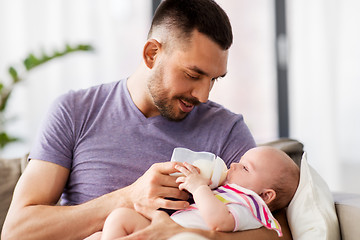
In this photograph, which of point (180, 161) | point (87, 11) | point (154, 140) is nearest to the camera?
point (180, 161)

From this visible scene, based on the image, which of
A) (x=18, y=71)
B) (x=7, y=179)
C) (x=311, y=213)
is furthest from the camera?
(x=18, y=71)

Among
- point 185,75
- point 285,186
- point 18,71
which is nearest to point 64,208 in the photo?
point 185,75

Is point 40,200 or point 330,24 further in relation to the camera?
point 330,24

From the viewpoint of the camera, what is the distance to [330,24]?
4.20 metres

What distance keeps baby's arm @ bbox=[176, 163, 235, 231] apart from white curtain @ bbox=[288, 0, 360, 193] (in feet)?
10.2

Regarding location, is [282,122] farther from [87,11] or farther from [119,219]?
[119,219]

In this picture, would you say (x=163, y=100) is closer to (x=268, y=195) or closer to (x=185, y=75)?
(x=185, y=75)

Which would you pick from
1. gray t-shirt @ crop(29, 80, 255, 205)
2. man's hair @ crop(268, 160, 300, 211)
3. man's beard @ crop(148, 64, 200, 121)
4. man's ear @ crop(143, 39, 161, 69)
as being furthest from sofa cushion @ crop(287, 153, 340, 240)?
man's ear @ crop(143, 39, 161, 69)

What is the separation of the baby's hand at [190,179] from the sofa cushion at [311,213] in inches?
13.8

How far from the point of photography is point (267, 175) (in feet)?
4.98

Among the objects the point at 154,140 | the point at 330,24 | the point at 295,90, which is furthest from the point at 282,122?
the point at 154,140

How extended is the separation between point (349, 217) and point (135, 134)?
2.72 feet

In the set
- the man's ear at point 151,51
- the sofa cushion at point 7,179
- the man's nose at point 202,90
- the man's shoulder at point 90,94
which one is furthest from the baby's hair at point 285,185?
the sofa cushion at point 7,179

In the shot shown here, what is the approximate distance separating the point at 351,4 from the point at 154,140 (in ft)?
10.5
